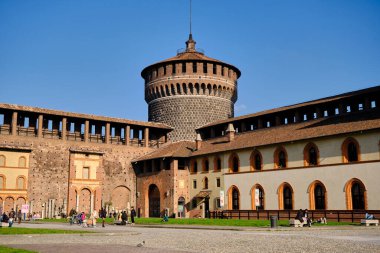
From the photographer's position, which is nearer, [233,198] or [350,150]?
[350,150]

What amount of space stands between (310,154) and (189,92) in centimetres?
2278

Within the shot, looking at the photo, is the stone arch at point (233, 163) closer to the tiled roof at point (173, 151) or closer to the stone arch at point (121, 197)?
the tiled roof at point (173, 151)

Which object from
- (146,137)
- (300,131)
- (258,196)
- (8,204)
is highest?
(146,137)

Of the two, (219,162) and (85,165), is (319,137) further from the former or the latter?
(85,165)

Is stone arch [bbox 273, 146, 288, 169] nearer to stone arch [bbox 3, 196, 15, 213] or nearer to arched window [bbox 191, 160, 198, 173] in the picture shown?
arched window [bbox 191, 160, 198, 173]

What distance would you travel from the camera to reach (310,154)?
132 ft

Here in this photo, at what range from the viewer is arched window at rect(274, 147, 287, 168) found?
4243cm

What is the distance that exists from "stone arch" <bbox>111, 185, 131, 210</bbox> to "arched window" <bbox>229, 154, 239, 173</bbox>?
14245 mm

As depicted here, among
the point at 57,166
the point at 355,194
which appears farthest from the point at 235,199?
the point at 57,166

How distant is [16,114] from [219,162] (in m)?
21.1

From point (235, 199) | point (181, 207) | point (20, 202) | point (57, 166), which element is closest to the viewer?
point (235, 199)

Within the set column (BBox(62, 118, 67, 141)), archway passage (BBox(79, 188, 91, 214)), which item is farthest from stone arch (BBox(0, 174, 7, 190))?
archway passage (BBox(79, 188, 91, 214))

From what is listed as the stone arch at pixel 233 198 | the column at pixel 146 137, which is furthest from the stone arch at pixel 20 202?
the stone arch at pixel 233 198

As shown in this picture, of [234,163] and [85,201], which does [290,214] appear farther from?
[85,201]
